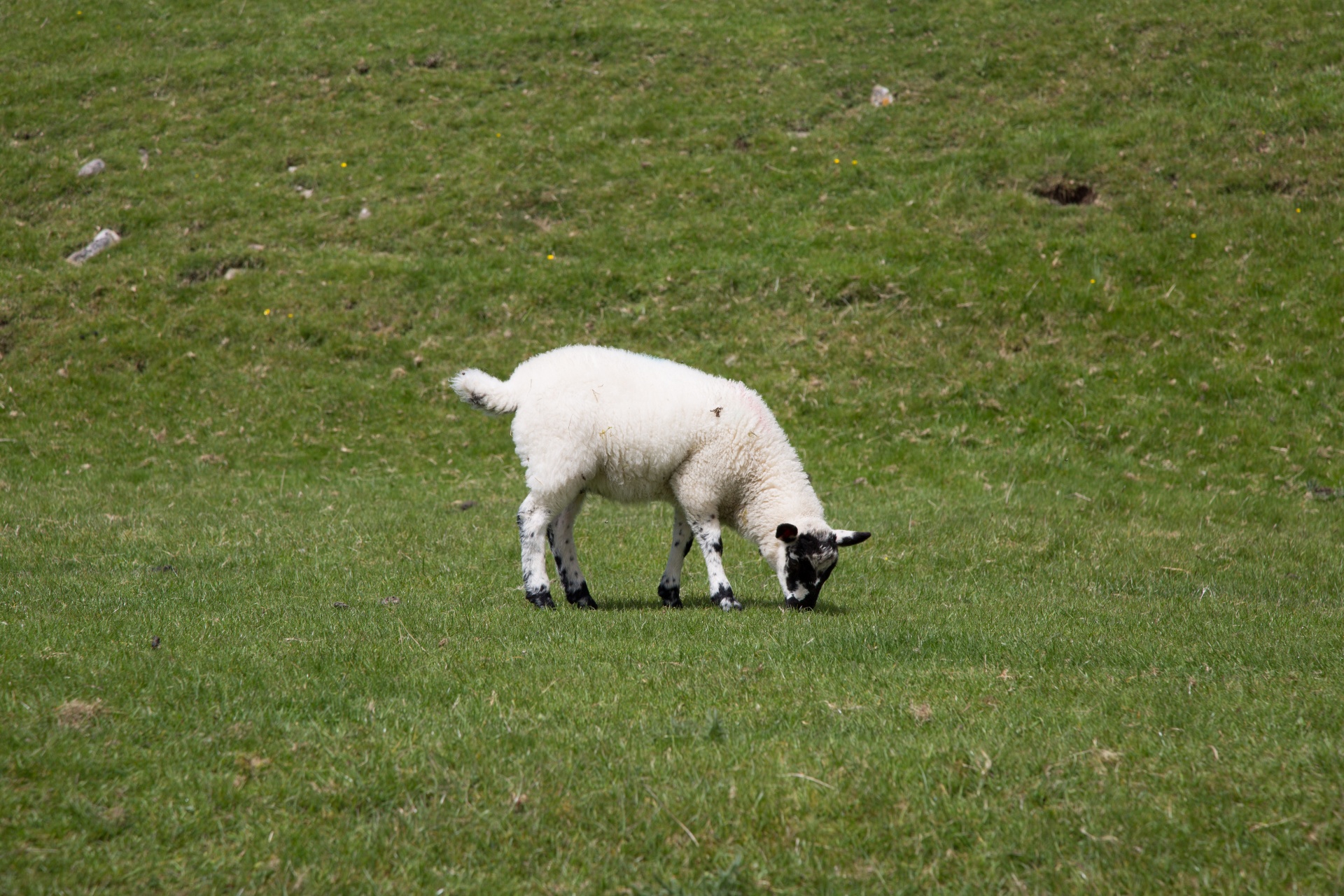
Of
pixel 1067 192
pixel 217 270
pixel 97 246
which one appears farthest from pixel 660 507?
pixel 97 246

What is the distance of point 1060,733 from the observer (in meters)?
6.31

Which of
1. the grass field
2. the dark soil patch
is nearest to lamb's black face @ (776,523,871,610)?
the grass field

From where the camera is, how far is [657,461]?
1073cm

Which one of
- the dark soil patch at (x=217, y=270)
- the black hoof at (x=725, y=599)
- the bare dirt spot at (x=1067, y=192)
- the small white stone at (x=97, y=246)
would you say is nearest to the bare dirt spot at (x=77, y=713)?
the black hoof at (x=725, y=599)

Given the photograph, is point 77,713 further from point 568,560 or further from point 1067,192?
point 1067,192

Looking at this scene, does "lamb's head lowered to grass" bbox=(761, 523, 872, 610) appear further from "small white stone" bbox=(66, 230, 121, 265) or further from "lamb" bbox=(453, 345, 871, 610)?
"small white stone" bbox=(66, 230, 121, 265)

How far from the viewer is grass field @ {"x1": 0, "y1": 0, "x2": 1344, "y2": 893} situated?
5.31 m

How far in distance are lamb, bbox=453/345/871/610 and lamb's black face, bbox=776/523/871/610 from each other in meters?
0.01

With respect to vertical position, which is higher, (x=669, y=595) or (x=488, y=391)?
(x=488, y=391)

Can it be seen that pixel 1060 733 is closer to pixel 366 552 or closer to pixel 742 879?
pixel 742 879

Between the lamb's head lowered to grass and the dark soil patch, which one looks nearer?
the lamb's head lowered to grass

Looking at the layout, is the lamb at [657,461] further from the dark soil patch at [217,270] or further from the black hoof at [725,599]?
the dark soil patch at [217,270]

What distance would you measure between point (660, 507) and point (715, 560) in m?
7.56

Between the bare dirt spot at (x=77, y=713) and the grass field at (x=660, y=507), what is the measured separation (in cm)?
6
